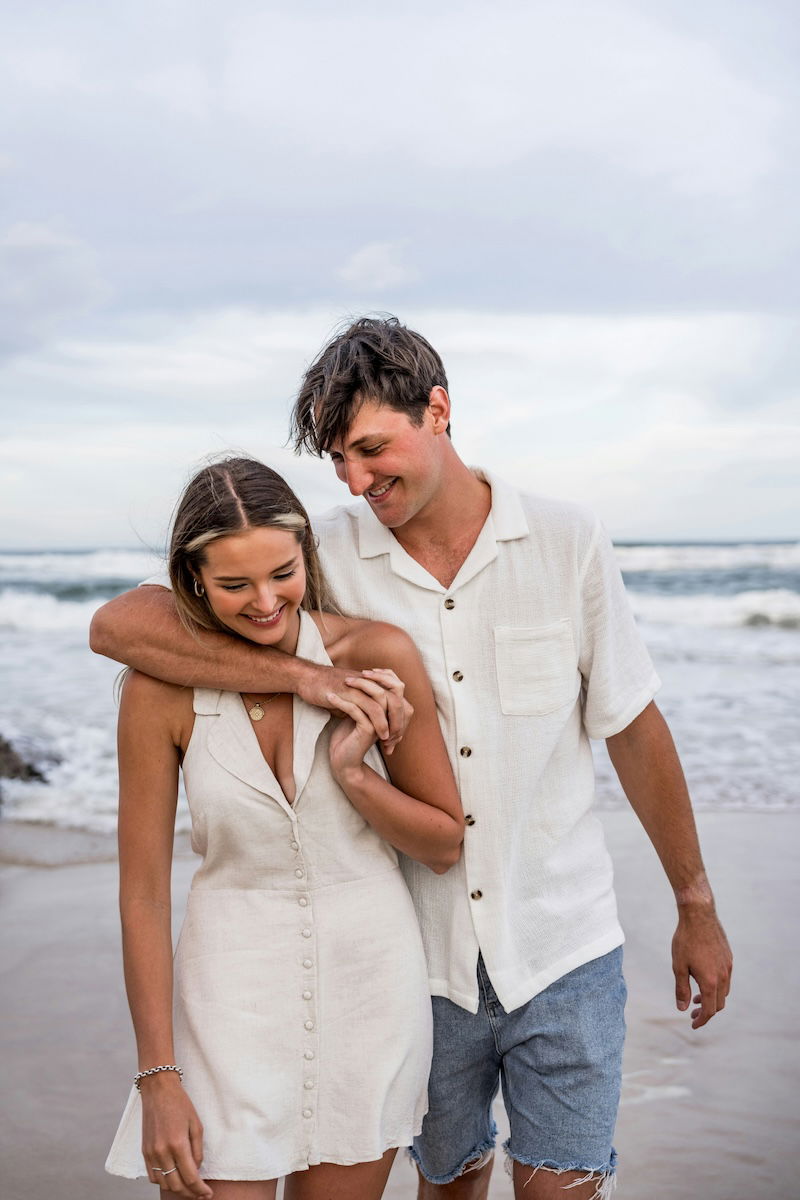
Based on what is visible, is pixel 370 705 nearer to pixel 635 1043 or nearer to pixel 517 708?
pixel 517 708

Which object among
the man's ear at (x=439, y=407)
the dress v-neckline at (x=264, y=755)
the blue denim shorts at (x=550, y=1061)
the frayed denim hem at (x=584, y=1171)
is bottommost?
the frayed denim hem at (x=584, y=1171)

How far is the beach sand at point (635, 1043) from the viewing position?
11.6 ft

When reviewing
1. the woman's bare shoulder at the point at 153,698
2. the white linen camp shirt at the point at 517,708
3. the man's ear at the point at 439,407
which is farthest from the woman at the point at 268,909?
the man's ear at the point at 439,407

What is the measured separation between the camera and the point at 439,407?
2457 millimetres

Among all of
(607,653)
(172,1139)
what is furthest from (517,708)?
(172,1139)

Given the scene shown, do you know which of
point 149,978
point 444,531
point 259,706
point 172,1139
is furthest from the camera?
point 444,531

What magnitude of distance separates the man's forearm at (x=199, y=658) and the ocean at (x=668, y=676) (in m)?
0.29

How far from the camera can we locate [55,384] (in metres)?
20.2

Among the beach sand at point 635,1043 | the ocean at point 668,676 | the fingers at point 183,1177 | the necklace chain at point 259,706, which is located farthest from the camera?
the ocean at point 668,676

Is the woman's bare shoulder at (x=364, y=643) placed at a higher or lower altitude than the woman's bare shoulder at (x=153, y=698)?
higher

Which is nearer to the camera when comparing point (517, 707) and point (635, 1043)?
point (517, 707)

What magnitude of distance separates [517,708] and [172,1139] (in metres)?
1.01

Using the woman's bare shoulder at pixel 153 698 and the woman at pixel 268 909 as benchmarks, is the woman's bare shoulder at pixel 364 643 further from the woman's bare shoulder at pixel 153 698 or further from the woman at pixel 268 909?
the woman's bare shoulder at pixel 153 698

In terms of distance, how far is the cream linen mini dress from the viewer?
2080 mm
